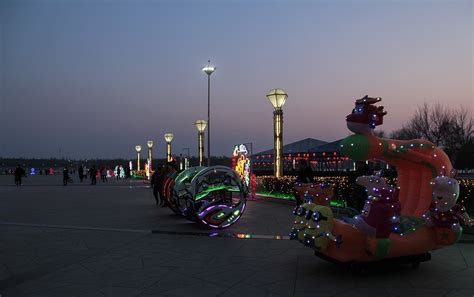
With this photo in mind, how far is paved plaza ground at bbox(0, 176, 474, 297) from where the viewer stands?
5492 mm

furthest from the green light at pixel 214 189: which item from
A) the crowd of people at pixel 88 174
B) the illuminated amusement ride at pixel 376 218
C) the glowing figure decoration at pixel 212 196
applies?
the crowd of people at pixel 88 174

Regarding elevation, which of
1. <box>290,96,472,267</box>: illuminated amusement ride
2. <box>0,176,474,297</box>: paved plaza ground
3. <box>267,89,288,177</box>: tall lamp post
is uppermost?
<box>267,89,288,177</box>: tall lamp post

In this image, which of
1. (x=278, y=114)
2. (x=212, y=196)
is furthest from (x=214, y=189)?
(x=278, y=114)

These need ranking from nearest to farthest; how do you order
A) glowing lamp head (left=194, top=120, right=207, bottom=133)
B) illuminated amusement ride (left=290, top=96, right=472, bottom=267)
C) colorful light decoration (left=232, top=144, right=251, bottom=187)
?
illuminated amusement ride (left=290, top=96, right=472, bottom=267)
colorful light decoration (left=232, top=144, right=251, bottom=187)
glowing lamp head (left=194, top=120, right=207, bottom=133)

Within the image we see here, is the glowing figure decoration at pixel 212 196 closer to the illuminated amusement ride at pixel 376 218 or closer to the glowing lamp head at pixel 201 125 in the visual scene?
the illuminated amusement ride at pixel 376 218

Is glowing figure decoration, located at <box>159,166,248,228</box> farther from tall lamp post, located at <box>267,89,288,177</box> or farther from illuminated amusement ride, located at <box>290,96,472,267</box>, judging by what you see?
tall lamp post, located at <box>267,89,288,177</box>

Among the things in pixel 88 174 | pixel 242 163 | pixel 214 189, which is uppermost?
pixel 242 163

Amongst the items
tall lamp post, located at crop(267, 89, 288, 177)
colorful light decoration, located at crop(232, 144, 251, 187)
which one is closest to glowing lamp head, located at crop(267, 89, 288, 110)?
tall lamp post, located at crop(267, 89, 288, 177)

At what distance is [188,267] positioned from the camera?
6.60 meters

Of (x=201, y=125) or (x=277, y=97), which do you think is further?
(x=201, y=125)

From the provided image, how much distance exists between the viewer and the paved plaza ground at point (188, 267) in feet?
18.0

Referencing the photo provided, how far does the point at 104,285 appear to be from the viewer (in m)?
5.70

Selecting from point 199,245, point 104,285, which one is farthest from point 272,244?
point 104,285

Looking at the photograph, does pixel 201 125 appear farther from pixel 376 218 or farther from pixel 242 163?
pixel 376 218
